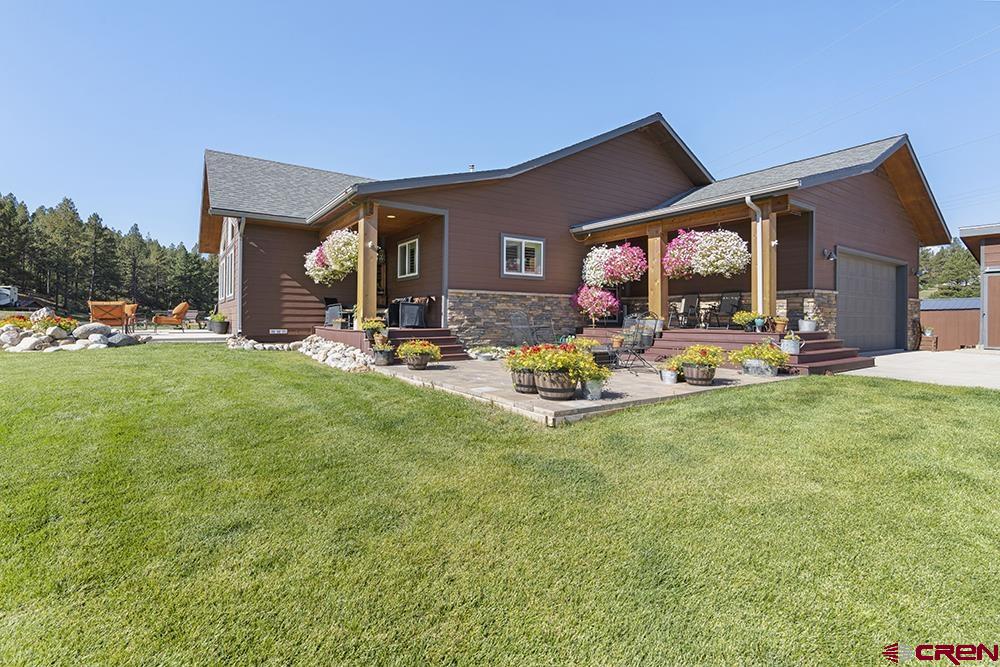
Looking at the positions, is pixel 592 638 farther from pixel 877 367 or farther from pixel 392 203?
pixel 877 367

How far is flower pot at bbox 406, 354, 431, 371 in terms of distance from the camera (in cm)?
757

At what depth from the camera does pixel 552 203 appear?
11961 millimetres

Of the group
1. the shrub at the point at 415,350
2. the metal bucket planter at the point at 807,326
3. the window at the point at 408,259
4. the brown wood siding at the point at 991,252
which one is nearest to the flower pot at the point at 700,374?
the shrub at the point at 415,350

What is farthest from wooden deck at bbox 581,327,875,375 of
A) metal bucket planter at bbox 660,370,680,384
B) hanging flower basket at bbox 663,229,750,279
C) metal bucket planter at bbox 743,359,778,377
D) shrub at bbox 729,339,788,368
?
metal bucket planter at bbox 660,370,680,384

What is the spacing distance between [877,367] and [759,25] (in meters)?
8.84

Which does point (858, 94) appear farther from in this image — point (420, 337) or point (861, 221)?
point (420, 337)

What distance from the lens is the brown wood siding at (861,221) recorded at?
10250mm

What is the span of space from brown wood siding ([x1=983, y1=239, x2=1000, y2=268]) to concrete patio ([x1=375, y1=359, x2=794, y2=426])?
12.1 metres

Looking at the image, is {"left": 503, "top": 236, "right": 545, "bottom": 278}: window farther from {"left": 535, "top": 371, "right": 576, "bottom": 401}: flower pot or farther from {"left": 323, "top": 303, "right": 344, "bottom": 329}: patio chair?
{"left": 535, "top": 371, "right": 576, "bottom": 401}: flower pot

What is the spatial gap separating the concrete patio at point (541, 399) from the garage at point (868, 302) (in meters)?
5.77

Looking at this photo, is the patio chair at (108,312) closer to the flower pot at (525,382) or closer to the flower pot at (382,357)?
the flower pot at (382,357)

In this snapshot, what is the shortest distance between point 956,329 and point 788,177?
1026 cm

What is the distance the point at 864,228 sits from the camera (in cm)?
1171

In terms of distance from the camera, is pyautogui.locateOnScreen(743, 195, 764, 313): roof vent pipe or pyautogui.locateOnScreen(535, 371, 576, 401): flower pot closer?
pyautogui.locateOnScreen(535, 371, 576, 401): flower pot
